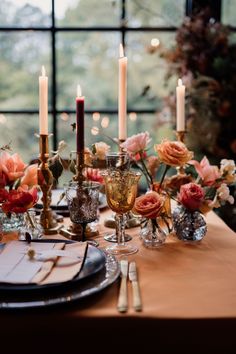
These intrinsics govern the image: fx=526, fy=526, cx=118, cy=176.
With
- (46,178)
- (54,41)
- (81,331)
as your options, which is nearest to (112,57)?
(54,41)

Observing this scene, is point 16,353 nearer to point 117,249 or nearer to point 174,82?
point 117,249

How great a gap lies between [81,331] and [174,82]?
2.18 m

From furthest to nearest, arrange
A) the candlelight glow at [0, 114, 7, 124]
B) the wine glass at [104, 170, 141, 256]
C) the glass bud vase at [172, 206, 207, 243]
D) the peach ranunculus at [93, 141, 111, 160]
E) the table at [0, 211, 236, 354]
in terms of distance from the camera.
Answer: the candlelight glow at [0, 114, 7, 124]
the peach ranunculus at [93, 141, 111, 160]
the glass bud vase at [172, 206, 207, 243]
the wine glass at [104, 170, 141, 256]
the table at [0, 211, 236, 354]

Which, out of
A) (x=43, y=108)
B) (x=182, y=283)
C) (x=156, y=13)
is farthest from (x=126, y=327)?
→ (x=156, y=13)

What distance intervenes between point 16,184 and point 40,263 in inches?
16.6

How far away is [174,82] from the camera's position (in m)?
2.94

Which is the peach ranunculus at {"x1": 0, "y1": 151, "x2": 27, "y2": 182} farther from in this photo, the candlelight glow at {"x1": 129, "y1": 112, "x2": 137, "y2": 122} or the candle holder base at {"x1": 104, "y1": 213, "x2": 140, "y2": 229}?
the candlelight glow at {"x1": 129, "y1": 112, "x2": 137, "y2": 122}

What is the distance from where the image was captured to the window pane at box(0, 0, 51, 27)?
2.85m

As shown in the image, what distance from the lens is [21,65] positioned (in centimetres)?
293

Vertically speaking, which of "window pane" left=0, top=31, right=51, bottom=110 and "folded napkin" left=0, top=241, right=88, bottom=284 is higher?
"window pane" left=0, top=31, right=51, bottom=110

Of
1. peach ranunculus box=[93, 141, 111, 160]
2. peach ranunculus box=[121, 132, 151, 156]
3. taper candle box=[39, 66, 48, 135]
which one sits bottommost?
peach ranunculus box=[93, 141, 111, 160]

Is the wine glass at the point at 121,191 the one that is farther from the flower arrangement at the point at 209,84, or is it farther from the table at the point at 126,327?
the flower arrangement at the point at 209,84

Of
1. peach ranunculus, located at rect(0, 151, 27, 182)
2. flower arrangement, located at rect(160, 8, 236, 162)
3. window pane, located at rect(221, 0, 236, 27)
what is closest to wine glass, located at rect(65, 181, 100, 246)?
peach ranunculus, located at rect(0, 151, 27, 182)

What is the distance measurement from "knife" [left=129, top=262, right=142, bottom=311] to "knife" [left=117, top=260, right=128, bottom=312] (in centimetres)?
1
